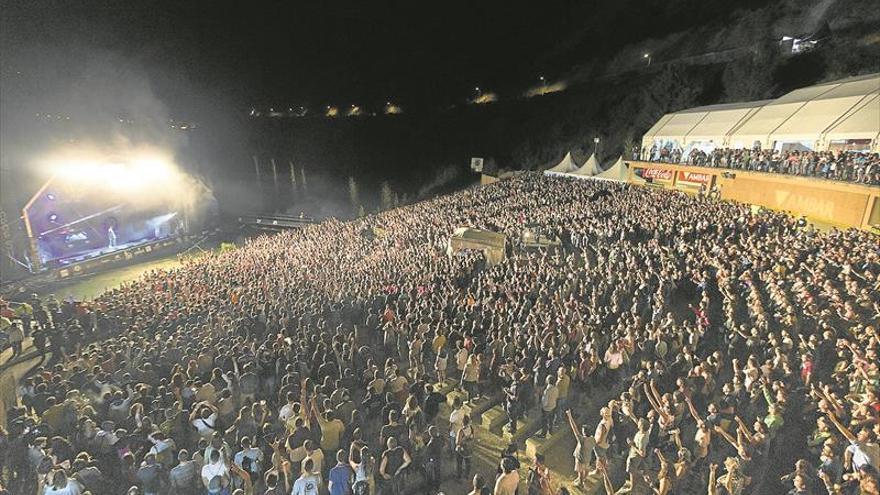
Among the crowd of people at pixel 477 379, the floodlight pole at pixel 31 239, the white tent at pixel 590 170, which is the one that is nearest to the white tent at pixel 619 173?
the white tent at pixel 590 170

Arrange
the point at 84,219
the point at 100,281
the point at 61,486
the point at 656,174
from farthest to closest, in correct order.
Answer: the point at 656,174, the point at 84,219, the point at 100,281, the point at 61,486

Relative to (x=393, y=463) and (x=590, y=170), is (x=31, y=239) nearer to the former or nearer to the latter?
(x=393, y=463)

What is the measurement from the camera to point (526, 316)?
9.85 m

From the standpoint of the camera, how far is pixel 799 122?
876 inches

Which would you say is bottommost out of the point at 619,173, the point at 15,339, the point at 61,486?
the point at 15,339

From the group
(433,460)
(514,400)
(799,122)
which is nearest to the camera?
(433,460)

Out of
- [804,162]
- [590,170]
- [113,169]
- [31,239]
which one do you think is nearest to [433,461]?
Result: [804,162]

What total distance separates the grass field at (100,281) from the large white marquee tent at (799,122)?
3163 cm

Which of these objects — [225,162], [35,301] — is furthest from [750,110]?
[225,162]

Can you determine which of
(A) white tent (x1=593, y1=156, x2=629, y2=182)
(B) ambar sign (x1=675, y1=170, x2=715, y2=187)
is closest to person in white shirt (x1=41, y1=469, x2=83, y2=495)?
(B) ambar sign (x1=675, y1=170, x2=715, y2=187)

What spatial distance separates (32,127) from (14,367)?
3489 centimetres

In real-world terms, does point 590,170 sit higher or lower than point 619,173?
higher

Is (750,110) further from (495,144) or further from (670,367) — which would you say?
(495,144)

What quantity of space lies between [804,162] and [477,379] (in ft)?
56.7
